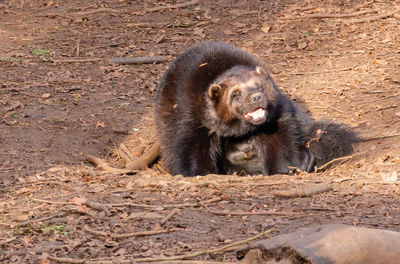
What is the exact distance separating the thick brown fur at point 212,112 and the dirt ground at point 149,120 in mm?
579

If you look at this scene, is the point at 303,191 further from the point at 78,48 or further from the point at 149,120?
the point at 78,48

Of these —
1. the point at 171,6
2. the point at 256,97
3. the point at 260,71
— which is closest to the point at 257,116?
the point at 256,97

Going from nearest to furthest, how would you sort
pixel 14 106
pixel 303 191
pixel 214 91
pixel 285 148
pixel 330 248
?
pixel 330 248 < pixel 303 191 < pixel 214 91 < pixel 285 148 < pixel 14 106

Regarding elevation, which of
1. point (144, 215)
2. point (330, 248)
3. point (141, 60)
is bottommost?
point (141, 60)

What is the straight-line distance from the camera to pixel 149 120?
9.93 metres

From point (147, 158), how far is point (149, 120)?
3.27ft

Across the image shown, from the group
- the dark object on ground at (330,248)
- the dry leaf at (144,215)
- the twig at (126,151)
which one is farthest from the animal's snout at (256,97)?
the dark object on ground at (330,248)

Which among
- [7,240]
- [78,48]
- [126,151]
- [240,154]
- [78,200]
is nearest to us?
[7,240]

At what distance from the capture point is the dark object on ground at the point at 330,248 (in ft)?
12.6

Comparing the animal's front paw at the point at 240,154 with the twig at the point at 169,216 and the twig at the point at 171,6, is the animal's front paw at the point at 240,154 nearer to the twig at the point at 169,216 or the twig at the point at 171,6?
the twig at the point at 169,216

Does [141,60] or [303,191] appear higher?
[303,191]

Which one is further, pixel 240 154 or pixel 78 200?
pixel 240 154

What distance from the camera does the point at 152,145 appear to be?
31.4 feet

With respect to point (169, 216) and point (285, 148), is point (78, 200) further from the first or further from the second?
point (285, 148)
